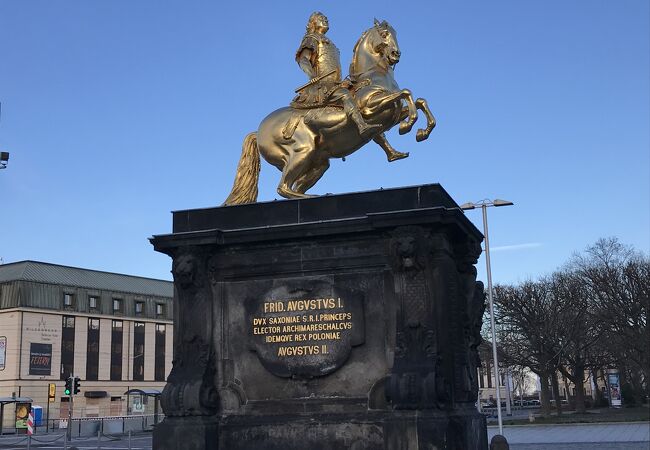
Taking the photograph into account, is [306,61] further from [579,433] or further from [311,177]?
[579,433]

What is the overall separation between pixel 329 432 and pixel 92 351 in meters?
64.7

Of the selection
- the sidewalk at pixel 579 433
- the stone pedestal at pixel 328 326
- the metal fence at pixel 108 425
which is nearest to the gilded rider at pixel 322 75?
the stone pedestal at pixel 328 326

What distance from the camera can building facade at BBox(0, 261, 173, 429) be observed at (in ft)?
216

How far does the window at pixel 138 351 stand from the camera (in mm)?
75812

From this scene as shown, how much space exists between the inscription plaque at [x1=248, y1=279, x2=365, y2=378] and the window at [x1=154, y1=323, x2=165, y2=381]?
226 feet

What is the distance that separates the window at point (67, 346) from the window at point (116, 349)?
15.2 feet

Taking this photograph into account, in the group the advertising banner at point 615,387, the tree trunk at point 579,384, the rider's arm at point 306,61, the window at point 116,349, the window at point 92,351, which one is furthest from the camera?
the window at point 116,349

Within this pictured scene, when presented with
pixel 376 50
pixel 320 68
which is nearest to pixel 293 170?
pixel 320 68

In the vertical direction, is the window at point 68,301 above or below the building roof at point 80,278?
below

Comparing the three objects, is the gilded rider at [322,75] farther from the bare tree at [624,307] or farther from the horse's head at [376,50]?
the bare tree at [624,307]

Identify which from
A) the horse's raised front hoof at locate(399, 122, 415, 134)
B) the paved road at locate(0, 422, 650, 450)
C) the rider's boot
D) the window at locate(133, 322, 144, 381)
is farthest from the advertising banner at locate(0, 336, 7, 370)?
the horse's raised front hoof at locate(399, 122, 415, 134)

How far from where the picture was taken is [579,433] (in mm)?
36938

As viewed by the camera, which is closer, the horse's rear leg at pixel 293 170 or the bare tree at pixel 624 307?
the horse's rear leg at pixel 293 170

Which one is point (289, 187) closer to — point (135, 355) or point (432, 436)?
point (432, 436)
